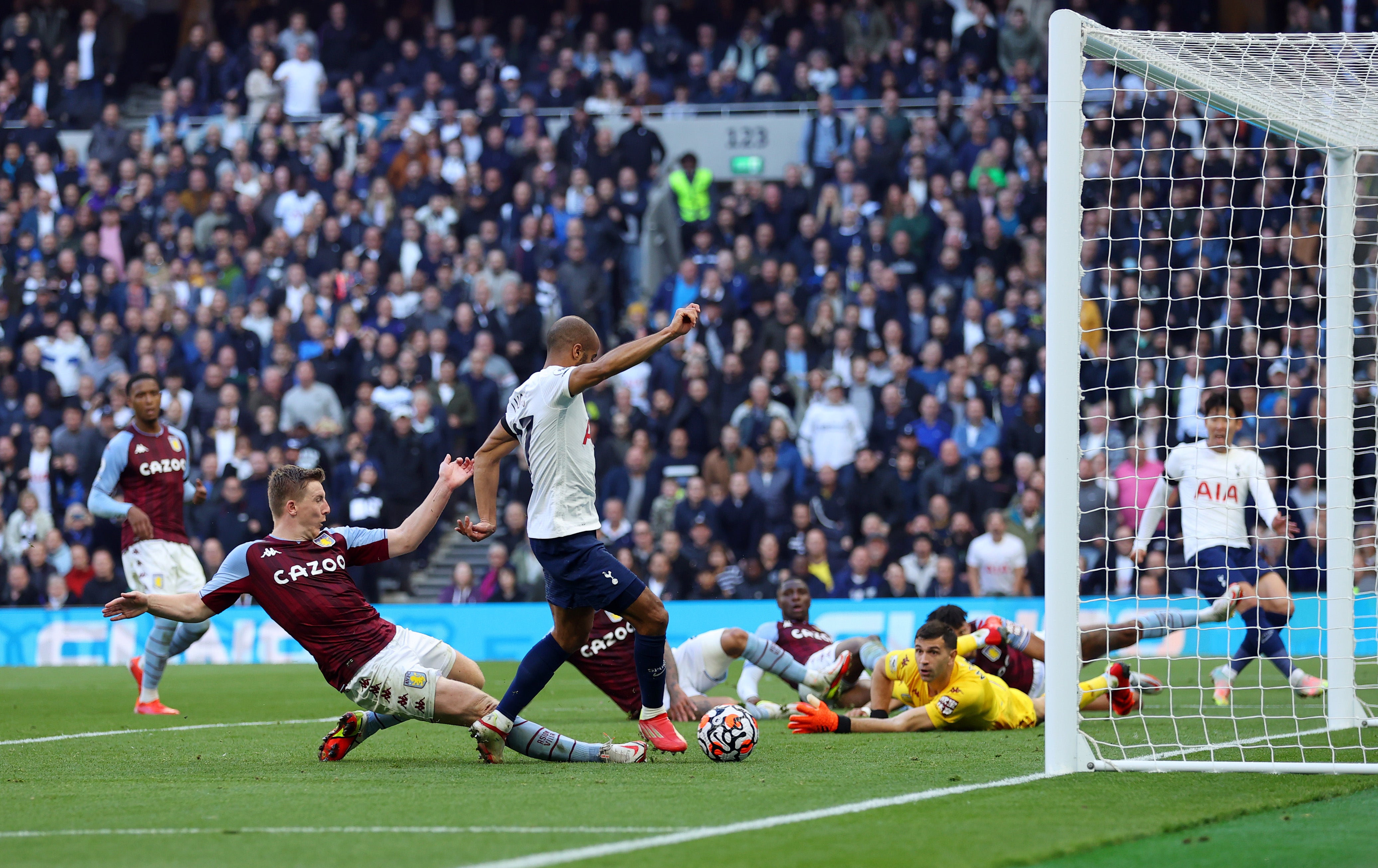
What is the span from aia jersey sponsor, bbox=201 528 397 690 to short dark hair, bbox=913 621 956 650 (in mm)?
2878

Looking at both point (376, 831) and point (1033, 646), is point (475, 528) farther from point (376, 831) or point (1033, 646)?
point (1033, 646)

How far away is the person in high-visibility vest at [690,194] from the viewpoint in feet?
69.6

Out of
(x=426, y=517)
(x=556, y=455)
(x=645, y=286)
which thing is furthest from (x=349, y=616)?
(x=645, y=286)

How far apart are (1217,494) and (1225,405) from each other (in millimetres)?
627

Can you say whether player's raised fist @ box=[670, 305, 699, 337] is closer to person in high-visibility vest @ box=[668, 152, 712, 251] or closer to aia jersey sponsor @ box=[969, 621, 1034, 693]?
aia jersey sponsor @ box=[969, 621, 1034, 693]

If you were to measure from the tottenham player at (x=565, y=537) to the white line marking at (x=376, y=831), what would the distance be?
206 cm

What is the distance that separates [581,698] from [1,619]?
8.24 meters

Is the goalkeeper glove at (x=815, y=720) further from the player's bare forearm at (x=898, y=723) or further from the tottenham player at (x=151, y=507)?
the tottenham player at (x=151, y=507)

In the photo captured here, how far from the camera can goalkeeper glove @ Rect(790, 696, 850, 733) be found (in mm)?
8805

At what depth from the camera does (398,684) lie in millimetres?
7258

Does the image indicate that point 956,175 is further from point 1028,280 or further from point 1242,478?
point 1242,478

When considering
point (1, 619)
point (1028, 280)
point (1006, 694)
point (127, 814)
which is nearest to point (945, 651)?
point (1006, 694)

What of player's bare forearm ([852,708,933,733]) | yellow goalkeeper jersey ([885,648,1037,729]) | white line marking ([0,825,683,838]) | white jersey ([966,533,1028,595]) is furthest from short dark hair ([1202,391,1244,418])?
white line marking ([0,825,683,838])

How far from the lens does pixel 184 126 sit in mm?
23734
